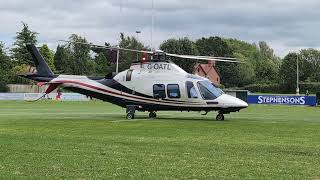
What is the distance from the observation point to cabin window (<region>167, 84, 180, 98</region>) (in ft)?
108

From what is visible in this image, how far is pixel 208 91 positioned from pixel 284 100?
41.0 meters

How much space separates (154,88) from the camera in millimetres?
33500

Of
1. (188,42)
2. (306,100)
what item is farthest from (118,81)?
(188,42)

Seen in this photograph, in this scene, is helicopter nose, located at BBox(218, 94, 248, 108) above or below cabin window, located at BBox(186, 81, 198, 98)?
below

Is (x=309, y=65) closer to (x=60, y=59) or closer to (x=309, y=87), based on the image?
(x=309, y=87)

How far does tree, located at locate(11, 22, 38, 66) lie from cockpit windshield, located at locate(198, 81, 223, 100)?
300ft

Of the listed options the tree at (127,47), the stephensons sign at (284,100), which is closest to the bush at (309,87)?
the tree at (127,47)

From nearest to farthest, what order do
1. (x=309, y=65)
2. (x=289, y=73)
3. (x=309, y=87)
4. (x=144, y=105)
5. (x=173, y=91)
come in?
(x=173, y=91), (x=144, y=105), (x=309, y=87), (x=289, y=73), (x=309, y=65)

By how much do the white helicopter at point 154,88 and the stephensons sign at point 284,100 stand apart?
37.7 meters

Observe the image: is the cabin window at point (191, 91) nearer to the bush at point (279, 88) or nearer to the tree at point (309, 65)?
the bush at point (279, 88)

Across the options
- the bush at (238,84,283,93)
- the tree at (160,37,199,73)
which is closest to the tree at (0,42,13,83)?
the tree at (160,37,199,73)

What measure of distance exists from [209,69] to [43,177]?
413 ft

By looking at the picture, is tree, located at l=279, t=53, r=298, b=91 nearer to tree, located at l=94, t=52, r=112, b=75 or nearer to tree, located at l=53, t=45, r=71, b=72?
tree, located at l=94, t=52, r=112, b=75

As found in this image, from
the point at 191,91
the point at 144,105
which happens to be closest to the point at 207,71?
the point at 144,105
